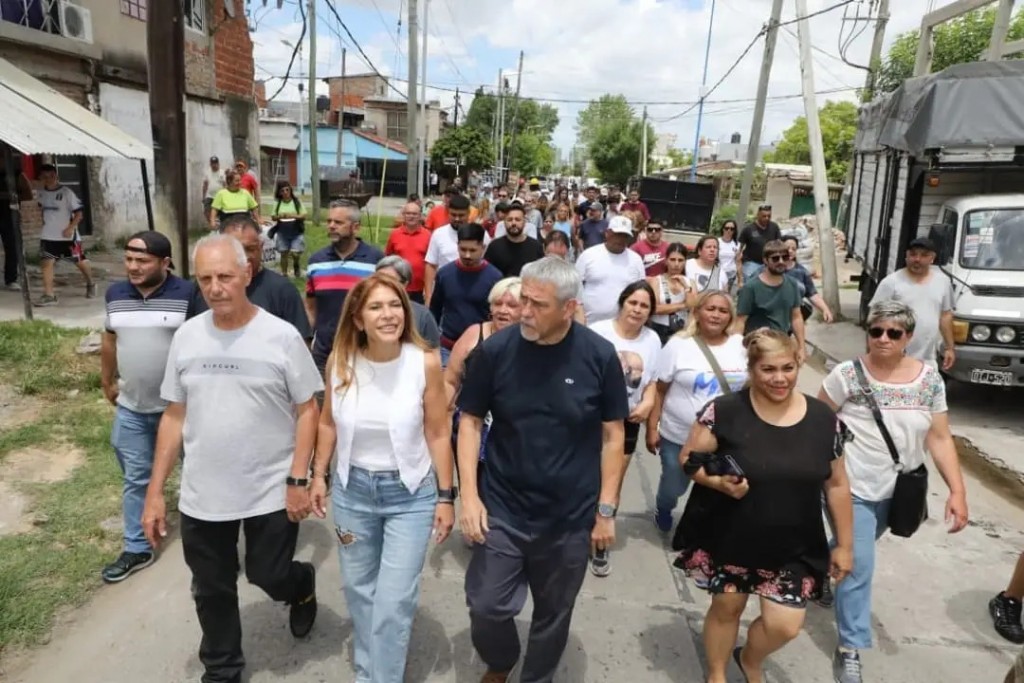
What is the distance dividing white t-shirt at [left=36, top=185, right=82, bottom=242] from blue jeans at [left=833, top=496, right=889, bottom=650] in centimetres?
905

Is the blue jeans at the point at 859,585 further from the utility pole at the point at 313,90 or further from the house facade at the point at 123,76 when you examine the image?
the utility pole at the point at 313,90

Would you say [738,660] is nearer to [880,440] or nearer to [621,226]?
[880,440]

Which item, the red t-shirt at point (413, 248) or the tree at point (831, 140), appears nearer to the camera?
the red t-shirt at point (413, 248)

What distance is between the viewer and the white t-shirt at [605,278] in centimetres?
641

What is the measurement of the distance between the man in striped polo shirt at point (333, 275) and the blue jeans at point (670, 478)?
2.22 metres

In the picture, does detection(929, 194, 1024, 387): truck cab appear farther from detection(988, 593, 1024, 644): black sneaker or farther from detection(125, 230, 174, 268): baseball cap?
detection(125, 230, 174, 268): baseball cap

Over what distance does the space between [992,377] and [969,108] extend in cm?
284

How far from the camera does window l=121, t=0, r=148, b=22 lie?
44.0 ft

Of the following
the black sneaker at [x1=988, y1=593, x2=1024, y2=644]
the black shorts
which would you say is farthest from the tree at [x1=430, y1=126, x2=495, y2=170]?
the black sneaker at [x1=988, y1=593, x2=1024, y2=644]

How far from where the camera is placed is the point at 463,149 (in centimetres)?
4947

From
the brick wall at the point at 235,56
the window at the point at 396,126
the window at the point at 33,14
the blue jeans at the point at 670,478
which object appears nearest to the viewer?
the blue jeans at the point at 670,478

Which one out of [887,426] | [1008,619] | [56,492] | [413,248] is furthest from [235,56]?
[1008,619]

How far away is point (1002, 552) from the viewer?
4.84 meters

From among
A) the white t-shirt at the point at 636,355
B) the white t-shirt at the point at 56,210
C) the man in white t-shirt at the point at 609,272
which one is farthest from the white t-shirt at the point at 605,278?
the white t-shirt at the point at 56,210
